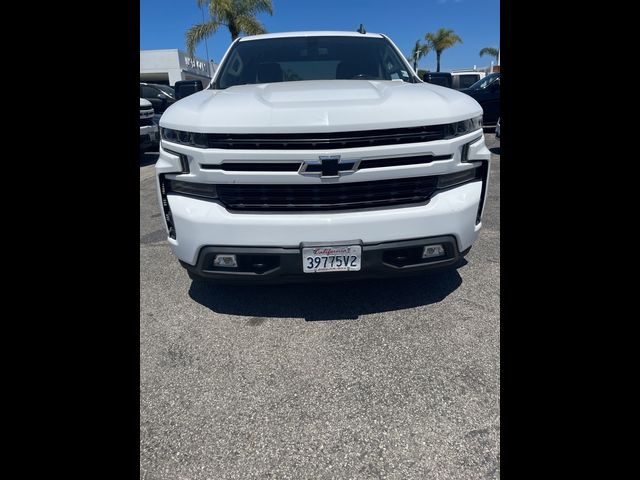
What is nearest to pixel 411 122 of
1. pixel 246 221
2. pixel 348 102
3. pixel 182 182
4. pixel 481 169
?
pixel 348 102

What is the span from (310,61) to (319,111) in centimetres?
180

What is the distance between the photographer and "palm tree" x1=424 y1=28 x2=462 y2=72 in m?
32.4

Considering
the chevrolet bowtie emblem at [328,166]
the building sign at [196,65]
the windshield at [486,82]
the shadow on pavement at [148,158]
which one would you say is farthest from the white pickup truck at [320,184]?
the building sign at [196,65]

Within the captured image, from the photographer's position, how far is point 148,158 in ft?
31.6

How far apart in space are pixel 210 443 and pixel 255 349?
2.01ft

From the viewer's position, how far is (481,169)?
7.11ft

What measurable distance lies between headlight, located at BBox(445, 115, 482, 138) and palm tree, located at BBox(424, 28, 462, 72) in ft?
117

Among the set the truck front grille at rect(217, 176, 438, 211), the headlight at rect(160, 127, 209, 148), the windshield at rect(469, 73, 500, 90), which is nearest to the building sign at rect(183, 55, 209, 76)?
the windshield at rect(469, 73, 500, 90)

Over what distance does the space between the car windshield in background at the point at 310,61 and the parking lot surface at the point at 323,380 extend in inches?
76.2

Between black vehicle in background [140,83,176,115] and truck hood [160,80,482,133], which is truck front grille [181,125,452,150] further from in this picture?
black vehicle in background [140,83,176,115]

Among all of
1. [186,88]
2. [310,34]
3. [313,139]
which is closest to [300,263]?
[313,139]

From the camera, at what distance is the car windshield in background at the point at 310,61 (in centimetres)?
324
